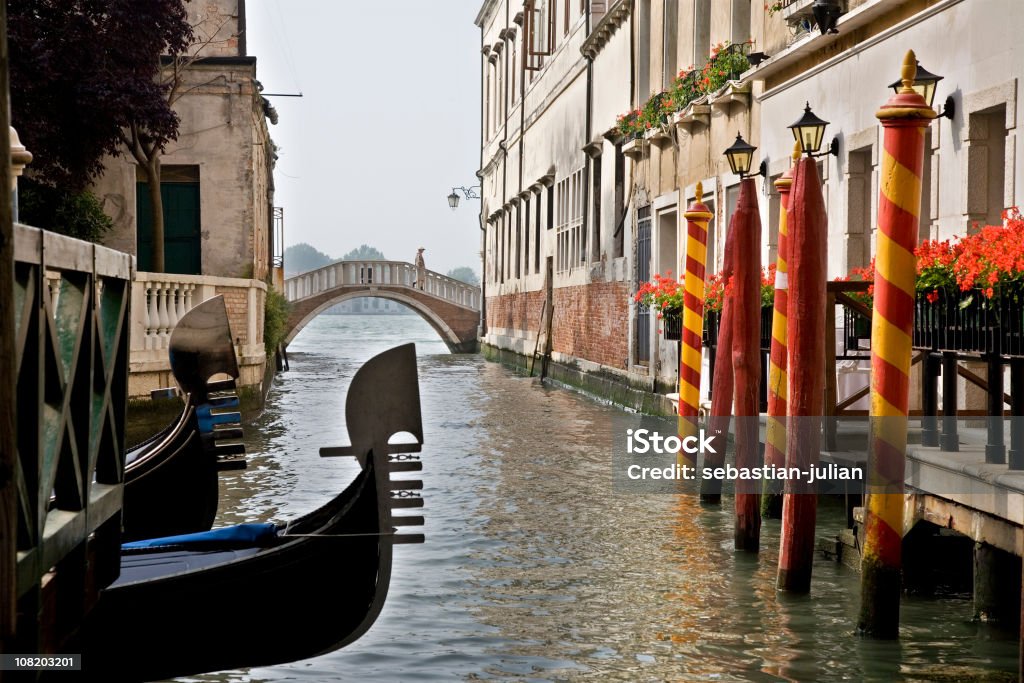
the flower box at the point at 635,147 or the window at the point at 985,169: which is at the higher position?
the flower box at the point at 635,147

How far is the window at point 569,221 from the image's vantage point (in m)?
18.6

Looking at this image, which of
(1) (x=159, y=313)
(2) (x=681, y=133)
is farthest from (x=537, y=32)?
(1) (x=159, y=313)

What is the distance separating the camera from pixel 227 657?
3.87 meters

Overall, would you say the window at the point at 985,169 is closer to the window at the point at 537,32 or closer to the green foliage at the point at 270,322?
the green foliage at the point at 270,322

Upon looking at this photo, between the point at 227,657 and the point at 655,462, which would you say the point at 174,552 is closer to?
the point at 227,657

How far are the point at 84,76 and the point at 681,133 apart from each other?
5466mm

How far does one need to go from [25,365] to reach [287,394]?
14.6 meters

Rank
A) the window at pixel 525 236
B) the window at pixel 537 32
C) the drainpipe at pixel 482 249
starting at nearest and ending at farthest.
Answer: the window at pixel 537 32 → the window at pixel 525 236 → the drainpipe at pixel 482 249

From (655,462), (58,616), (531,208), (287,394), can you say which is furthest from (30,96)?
(531,208)

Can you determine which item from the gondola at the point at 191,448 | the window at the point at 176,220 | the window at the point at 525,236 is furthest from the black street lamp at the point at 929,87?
the window at the point at 525,236

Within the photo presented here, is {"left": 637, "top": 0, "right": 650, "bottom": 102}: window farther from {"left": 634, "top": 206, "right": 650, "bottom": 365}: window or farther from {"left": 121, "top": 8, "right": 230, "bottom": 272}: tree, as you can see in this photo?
{"left": 121, "top": 8, "right": 230, "bottom": 272}: tree

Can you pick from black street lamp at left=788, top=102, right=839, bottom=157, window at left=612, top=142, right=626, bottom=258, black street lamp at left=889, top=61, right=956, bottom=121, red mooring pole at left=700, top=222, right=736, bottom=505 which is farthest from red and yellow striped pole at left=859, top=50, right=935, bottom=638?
window at left=612, top=142, right=626, bottom=258

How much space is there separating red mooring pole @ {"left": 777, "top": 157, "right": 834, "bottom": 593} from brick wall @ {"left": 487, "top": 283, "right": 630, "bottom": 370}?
32.3ft

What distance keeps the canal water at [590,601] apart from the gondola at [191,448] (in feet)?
2.83
